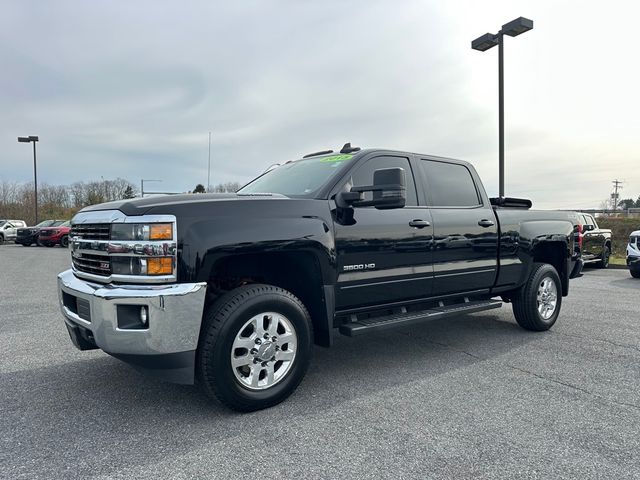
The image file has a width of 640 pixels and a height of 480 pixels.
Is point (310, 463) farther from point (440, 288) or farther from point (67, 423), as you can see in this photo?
point (440, 288)

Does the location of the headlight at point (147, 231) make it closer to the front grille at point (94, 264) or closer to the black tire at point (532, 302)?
the front grille at point (94, 264)

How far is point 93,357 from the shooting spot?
4.52 meters

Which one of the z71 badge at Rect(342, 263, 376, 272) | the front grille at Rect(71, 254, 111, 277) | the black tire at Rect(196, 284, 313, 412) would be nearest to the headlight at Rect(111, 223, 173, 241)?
the front grille at Rect(71, 254, 111, 277)

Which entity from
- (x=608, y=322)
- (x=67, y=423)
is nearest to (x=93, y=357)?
(x=67, y=423)

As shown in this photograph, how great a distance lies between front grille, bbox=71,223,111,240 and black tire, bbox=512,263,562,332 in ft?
15.0

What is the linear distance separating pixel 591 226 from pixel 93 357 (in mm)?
13156

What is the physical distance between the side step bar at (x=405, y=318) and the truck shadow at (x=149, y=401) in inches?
17.0

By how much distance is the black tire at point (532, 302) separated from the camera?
556cm

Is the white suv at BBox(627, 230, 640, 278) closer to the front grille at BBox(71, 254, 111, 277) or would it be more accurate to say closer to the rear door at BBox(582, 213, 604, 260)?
the rear door at BBox(582, 213, 604, 260)

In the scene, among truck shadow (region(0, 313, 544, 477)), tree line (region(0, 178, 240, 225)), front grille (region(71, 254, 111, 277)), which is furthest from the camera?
tree line (region(0, 178, 240, 225))

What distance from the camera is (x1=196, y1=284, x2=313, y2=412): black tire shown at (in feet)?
10.2

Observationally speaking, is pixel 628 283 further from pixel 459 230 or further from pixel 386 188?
pixel 386 188

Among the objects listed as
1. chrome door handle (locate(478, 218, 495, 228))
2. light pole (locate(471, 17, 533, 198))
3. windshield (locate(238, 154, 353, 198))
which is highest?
light pole (locate(471, 17, 533, 198))

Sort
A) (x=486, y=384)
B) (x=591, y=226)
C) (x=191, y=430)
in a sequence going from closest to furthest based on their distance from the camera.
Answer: (x=191, y=430)
(x=486, y=384)
(x=591, y=226)
